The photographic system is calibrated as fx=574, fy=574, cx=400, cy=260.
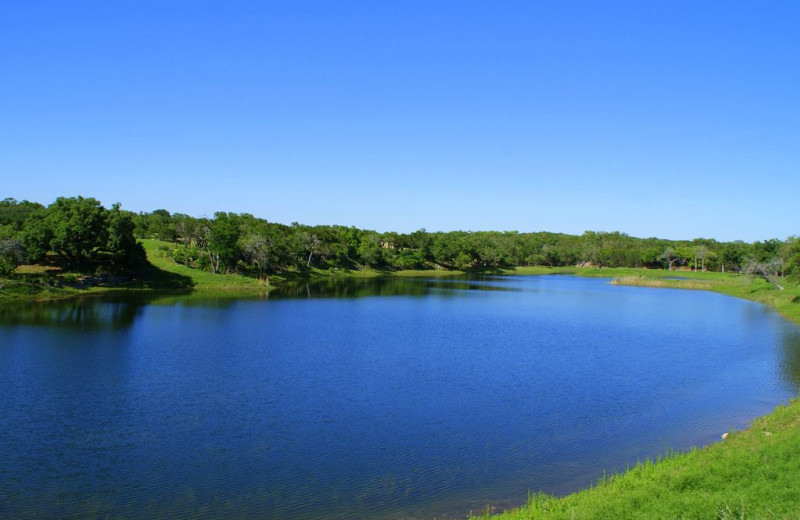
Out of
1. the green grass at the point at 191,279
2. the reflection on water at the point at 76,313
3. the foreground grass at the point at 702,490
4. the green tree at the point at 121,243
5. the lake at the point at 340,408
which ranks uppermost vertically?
the green tree at the point at 121,243

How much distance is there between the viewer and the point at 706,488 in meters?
12.5

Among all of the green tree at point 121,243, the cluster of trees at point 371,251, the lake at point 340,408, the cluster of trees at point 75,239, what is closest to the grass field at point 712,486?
the lake at point 340,408

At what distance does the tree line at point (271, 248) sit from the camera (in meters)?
59.4

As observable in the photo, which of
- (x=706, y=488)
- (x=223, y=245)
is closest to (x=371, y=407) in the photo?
(x=706, y=488)

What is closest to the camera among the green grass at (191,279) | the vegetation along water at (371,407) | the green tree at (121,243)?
the vegetation along water at (371,407)

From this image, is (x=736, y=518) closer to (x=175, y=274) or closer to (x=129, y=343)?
(x=129, y=343)

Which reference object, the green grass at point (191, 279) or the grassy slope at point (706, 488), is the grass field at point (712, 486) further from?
the green grass at point (191, 279)

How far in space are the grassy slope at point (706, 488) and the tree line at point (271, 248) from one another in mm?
56104

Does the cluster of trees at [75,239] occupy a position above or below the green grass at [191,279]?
above

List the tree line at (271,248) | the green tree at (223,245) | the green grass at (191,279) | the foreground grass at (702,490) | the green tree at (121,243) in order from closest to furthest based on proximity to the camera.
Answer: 1. the foreground grass at (702,490)
2. the tree line at (271,248)
3. the green tree at (121,243)
4. the green grass at (191,279)
5. the green tree at (223,245)

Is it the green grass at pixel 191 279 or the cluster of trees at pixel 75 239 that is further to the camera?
the green grass at pixel 191 279

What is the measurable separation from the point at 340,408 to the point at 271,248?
2707 inches

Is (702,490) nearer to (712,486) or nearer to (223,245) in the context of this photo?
(712,486)

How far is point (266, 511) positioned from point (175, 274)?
207 ft
